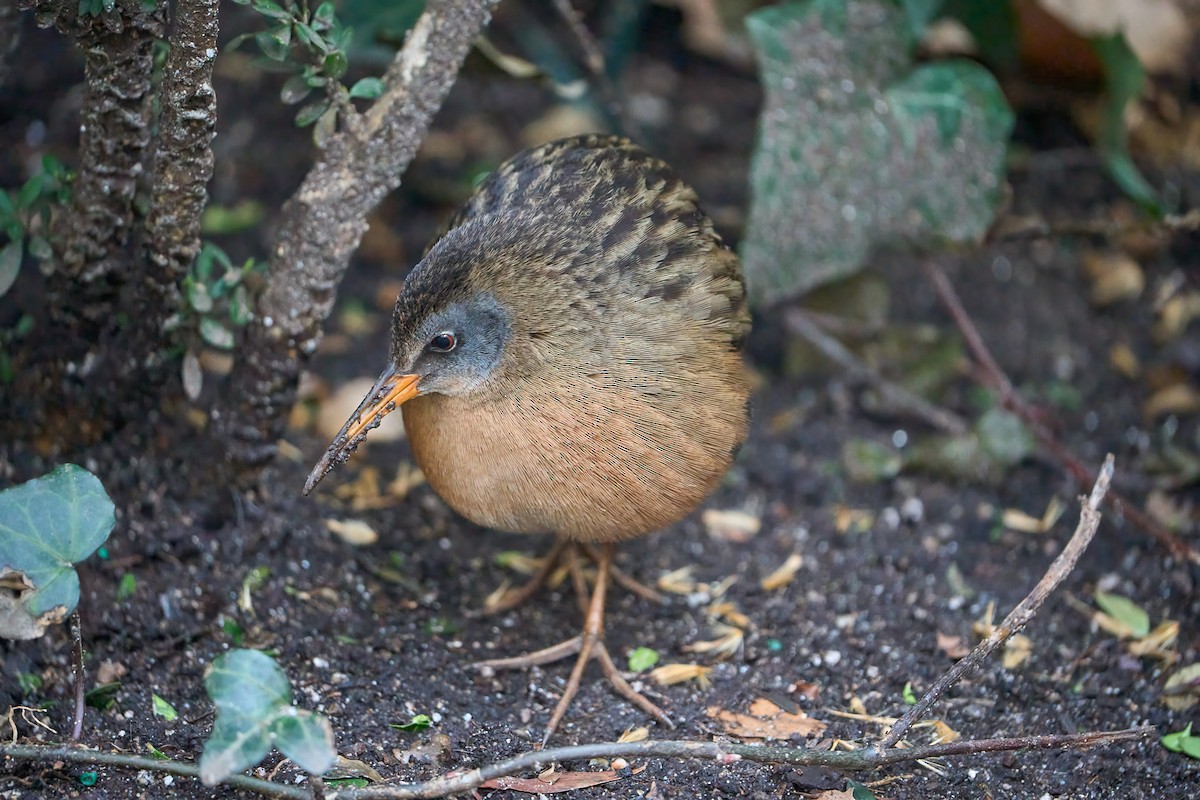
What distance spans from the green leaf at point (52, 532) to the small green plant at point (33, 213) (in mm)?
662

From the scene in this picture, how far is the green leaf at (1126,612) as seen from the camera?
343 cm

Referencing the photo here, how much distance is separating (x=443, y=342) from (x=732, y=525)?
1407mm

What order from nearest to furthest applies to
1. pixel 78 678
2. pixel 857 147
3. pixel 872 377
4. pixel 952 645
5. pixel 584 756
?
pixel 584 756 < pixel 78 678 < pixel 952 645 < pixel 857 147 < pixel 872 377

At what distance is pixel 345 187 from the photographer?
3078 mm

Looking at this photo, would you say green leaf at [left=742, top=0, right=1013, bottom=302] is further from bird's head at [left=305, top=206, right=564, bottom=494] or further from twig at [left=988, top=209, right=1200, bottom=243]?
bird's head at [left=305, top=206, right=564, bottom=494]

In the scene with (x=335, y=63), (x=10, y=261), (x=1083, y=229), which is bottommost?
(x=1083, y=229)

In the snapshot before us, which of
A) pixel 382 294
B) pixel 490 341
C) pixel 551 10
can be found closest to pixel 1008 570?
pixel 490 341

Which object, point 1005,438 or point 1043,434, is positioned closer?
point 1043,434

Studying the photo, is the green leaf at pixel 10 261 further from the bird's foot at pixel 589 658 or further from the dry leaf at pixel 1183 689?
the dry leaf at pixel 1183 689

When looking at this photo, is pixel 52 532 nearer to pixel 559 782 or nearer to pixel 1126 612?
pixel 559 782

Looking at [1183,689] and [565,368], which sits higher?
[565,368]

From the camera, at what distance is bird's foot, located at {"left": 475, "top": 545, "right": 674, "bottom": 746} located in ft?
10.1

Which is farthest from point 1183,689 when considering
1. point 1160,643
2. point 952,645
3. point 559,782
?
point 559,782

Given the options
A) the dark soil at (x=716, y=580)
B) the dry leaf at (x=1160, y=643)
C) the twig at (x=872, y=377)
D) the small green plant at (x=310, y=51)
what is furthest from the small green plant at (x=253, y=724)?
the twig at (x=872, y=377)
